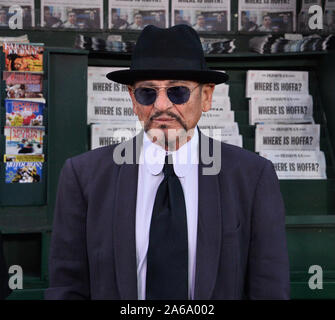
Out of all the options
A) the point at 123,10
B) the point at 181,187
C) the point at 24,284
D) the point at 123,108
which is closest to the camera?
→ the point at 181,187

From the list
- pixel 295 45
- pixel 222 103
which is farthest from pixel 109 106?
pixel 295 45

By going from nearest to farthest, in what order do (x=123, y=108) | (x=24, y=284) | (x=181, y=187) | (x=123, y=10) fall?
(x=181, y=187), (x=24, y=284), (x=123, y=108), (x=123, y=10)

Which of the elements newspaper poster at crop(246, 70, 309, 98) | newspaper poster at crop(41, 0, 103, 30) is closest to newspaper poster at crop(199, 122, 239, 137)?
newspaper poster at crop(246, 70, 309, 98)

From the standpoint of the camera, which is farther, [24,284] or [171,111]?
[24,284]

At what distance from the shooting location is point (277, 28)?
750 cm

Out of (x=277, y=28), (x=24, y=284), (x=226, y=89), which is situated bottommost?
(x=24, y=284)

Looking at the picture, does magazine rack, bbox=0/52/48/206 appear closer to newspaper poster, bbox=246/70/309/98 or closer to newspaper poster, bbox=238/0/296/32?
newspaper poster, bbox=246/70/309/98

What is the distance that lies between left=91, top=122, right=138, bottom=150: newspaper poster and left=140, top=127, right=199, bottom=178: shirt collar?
338cm

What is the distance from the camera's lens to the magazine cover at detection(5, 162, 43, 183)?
4.94 metres

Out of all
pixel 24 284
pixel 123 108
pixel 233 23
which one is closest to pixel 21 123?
pixel 123 108

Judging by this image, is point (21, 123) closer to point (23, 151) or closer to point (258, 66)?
point (23, 151)

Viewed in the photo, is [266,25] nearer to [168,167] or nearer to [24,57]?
[24,57]

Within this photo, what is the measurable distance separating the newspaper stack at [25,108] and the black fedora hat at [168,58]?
317cm

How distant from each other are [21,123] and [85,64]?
920 millimetres
